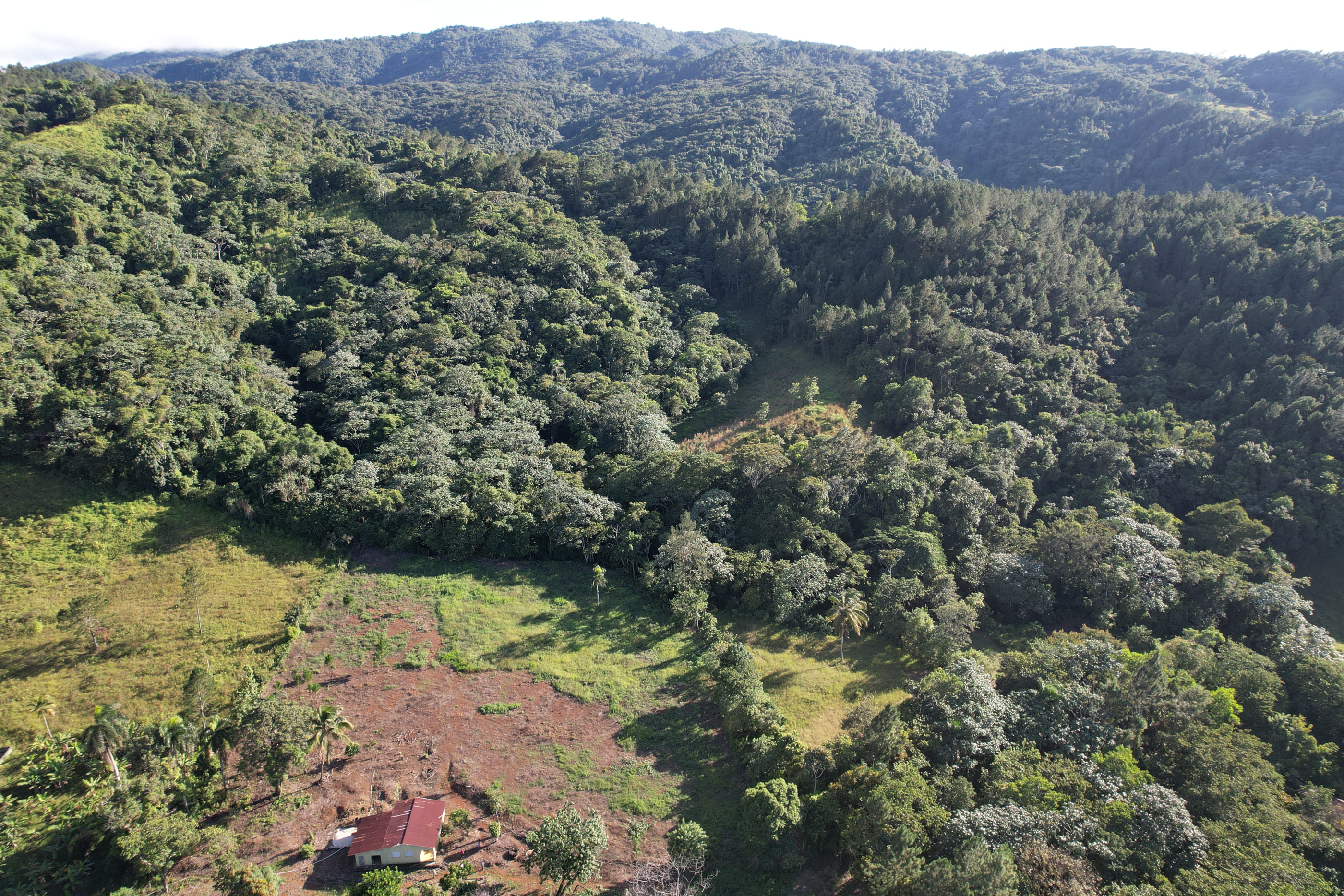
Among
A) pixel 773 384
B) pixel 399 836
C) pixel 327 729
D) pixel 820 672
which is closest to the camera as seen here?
pixel 399 836

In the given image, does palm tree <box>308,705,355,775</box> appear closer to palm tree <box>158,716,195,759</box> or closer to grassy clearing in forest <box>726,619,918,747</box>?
palm tree <box>158,716,195,759</box>

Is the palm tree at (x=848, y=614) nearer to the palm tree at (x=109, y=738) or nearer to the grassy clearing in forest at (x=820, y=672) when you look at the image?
the grassy clearing in forest at (x=820, y=672)

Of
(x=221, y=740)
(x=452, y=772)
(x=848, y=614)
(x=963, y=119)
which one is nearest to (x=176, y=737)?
(x=221, y=740)

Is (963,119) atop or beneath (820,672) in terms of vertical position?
atop

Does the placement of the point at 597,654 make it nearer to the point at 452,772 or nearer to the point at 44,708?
the point at 452,772

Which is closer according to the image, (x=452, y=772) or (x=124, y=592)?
(x=452, y=772)

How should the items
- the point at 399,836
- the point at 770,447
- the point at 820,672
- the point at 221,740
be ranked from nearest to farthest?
the point at 399,836
the point at 221,740
the point at 820,672
the point at 770,447

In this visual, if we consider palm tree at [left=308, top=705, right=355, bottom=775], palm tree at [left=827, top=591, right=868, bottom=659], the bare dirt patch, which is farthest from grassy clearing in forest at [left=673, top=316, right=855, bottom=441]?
palm tree at [left=308, top=705, right=355, bottom=775]
